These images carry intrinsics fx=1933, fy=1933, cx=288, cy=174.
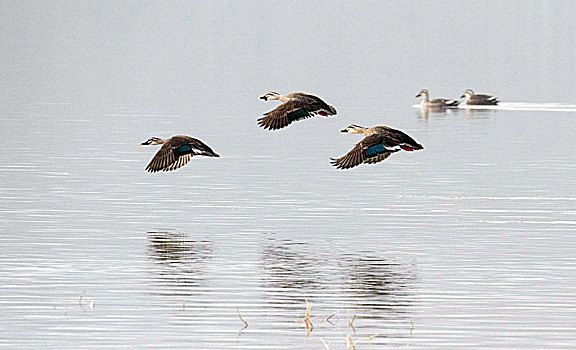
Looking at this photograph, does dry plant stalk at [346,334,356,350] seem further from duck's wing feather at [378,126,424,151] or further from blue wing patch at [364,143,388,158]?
blue wing patch at [364,143,388,158]

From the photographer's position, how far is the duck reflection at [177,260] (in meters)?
26.1

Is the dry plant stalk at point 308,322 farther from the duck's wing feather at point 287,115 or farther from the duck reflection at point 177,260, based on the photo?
the duck's wing feather at point 287,115

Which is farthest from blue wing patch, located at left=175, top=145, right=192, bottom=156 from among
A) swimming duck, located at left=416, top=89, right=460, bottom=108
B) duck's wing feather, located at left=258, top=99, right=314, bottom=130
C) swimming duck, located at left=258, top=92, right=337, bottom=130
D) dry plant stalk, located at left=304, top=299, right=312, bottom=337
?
swimming duck, located at left=416, top=89, right=460, bottom=108

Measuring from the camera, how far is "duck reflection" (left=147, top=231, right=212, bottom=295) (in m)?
26.1

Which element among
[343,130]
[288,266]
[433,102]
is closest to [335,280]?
[288,266]

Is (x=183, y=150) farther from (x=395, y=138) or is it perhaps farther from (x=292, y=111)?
(x=395, y=138)

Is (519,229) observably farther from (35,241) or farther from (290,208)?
(35,241)

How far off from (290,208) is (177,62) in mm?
146088

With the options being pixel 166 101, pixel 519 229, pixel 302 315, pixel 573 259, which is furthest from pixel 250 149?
pixel 166 101

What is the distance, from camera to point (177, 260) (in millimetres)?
28594

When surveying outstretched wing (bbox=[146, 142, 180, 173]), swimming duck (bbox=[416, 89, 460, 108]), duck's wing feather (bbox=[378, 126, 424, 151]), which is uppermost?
swimming duck (bbox=[416, 89, 460, 108])

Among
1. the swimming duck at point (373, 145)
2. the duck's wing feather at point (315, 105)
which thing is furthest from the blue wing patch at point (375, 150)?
the duck's wing feather at point (315, 105)

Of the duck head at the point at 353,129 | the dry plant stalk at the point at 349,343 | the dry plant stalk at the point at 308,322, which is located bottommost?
the dry plant stalk at the point at 349,343

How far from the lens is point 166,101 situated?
88.6m
